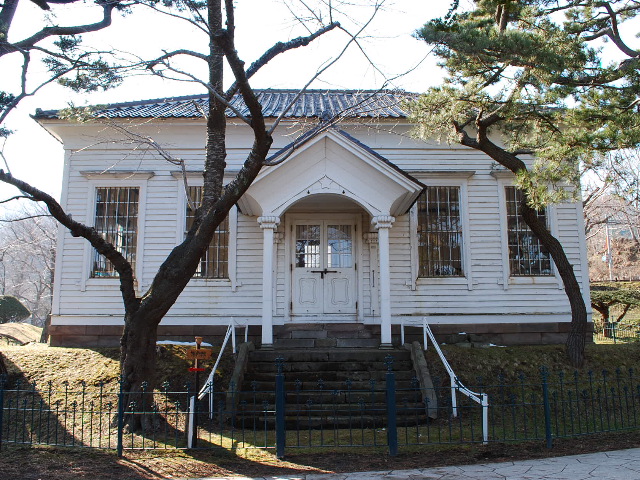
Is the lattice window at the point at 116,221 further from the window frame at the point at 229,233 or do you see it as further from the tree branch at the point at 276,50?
the tree branch at the point at 276,50

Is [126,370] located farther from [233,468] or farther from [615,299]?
[615,299]

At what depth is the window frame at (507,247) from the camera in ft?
43.5

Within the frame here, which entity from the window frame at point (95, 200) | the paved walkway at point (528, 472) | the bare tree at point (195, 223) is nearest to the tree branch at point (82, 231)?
the bare tree at point (195, 223)

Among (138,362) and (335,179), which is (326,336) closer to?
(335,179)

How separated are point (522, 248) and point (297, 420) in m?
8.23

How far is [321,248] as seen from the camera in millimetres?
13109

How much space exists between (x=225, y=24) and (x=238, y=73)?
1.33 metres

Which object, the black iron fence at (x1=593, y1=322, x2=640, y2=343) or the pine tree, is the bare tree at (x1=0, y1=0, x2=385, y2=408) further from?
the black iron fence at (x1=593, y1=322, x2=640, y2=343)

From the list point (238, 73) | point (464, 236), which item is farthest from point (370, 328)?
point (238, 73)

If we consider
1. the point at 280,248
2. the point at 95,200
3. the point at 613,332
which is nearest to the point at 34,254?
the point at 95,200

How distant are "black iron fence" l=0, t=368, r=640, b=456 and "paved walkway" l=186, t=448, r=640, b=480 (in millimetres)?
633

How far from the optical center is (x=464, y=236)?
13430mm

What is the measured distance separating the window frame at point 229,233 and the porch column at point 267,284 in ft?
7.11

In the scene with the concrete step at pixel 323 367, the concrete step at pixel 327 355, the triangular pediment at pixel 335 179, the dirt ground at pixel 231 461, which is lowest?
the dirt ground at pixel 231 461
